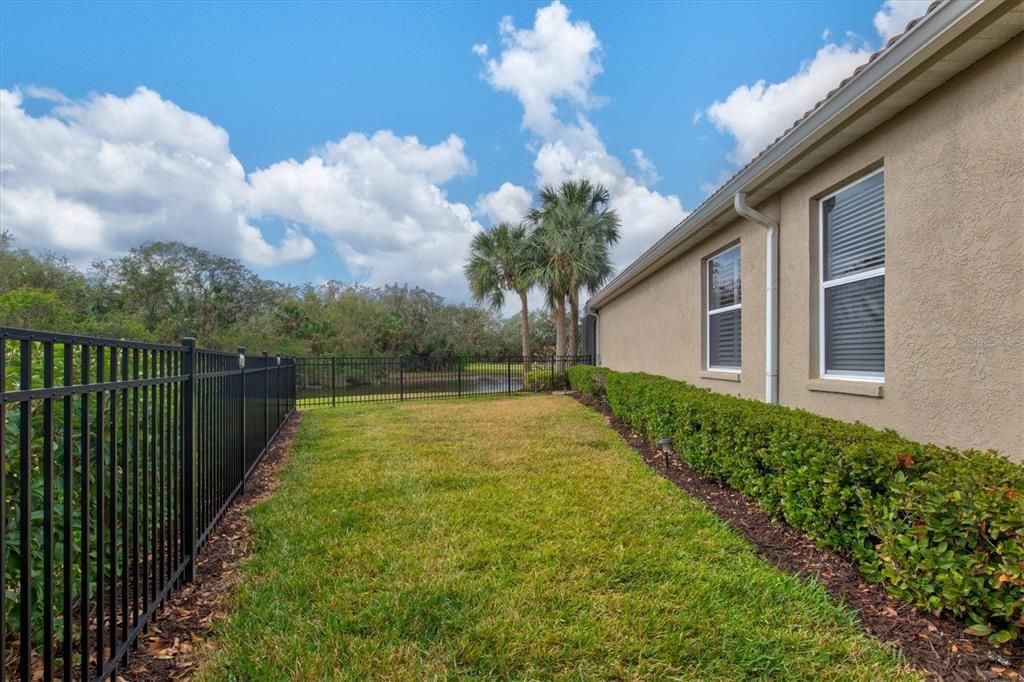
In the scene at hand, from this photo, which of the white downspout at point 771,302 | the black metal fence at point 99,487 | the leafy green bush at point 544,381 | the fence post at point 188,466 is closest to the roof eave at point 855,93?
the white downspout at point 771,302

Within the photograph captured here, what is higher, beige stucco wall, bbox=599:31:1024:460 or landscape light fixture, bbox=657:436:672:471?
beige stucco wall, bbox=599:31:1024:460

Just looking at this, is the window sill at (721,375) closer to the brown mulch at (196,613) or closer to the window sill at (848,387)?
the window sill at (848,387)

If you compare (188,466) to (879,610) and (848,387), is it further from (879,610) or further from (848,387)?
(848,387)

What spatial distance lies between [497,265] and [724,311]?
14932mm

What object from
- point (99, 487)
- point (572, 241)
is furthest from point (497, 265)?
point (99, 487)

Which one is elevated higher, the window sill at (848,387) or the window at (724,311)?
the window at (724,311)

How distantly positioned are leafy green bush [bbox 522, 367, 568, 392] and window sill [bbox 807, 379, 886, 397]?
12062mm

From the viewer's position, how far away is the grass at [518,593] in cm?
213

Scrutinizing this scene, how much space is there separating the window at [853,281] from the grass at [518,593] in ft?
6.13

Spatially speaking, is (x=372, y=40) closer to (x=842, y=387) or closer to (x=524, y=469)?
(x=524, y=469)

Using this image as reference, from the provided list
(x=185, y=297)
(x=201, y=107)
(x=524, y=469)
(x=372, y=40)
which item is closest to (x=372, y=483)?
(x=524, y=469)

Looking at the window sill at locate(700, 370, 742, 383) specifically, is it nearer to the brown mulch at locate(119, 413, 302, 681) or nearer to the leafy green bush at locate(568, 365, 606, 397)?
the leafy green bush at locate(568, 365, 606, 397)

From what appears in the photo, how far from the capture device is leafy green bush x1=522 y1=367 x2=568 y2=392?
16.5 m

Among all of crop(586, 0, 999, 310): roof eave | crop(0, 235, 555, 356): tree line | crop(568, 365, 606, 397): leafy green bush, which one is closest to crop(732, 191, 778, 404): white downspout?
crop(586, 0, 999, 310): roof eave
